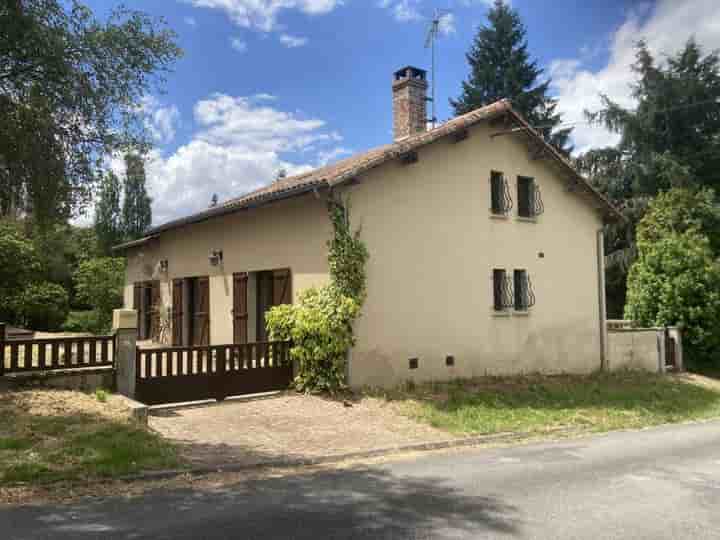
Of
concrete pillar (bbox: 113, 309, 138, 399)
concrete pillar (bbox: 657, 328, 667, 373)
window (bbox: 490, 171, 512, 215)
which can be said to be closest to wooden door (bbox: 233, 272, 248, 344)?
concrete pillar (bbox: 113, 309, 138, 399)

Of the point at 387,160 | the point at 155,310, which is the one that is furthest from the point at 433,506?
the point at 155,310

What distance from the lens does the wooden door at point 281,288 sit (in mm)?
12797

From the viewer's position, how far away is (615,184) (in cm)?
2975

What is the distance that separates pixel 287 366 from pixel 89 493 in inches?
219

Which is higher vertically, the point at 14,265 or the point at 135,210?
the point at 135,210

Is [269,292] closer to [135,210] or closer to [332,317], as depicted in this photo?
[332,317]

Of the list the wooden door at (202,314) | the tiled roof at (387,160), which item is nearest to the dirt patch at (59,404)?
the tiled roof at (387,160)

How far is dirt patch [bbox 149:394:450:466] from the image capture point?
26.1ft

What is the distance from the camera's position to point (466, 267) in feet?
45.1

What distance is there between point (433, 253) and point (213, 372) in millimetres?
5423

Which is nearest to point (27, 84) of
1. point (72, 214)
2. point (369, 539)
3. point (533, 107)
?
point (72, 214)

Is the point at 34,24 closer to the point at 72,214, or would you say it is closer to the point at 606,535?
the point at 72,214

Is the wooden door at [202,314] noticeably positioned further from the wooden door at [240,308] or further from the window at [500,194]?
the window at [500,194]

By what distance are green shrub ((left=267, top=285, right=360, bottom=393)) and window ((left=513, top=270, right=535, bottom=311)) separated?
17.6ft
